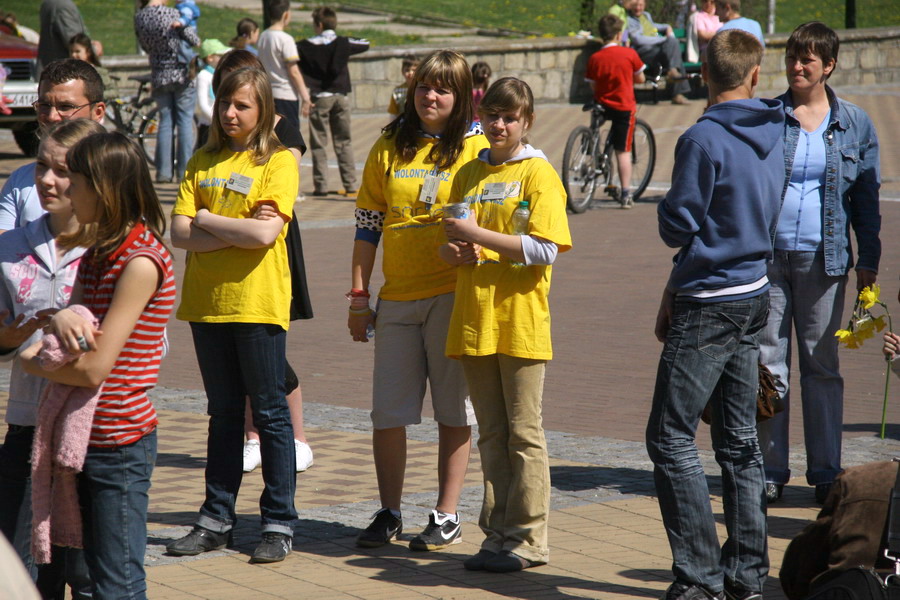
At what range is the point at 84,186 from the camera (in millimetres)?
3553

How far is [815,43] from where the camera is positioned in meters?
5.46

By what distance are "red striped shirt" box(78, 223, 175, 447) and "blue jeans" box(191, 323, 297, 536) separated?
51.5 inches

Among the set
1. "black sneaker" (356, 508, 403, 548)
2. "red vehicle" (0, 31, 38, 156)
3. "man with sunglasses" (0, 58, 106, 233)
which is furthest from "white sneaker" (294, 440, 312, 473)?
"red vehicle" (0, 31, 38, 156)

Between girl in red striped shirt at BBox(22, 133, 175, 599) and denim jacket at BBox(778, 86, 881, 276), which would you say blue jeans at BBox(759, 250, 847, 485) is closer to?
denim jacket at BBox(778, 86, 881, 276)

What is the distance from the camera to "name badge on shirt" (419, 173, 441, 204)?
4.94 m

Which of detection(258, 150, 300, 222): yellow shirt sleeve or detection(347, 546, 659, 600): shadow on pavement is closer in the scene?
detection(347, 546, 659, 600): shadow on pavement

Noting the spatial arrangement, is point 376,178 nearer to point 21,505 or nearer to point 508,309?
point 508,309

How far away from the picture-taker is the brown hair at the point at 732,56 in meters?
4.21

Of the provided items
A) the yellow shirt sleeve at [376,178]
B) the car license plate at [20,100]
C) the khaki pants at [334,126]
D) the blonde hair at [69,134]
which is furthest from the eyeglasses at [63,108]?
the car license plate at [20,100]

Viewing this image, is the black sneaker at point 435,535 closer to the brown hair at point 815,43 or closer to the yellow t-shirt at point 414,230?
the yellow t-shirt at point 414,230

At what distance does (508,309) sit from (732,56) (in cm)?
121

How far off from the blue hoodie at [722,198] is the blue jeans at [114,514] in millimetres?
1887

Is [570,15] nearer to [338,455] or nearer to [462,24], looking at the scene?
[462,24]

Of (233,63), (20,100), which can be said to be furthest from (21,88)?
(233,63)
